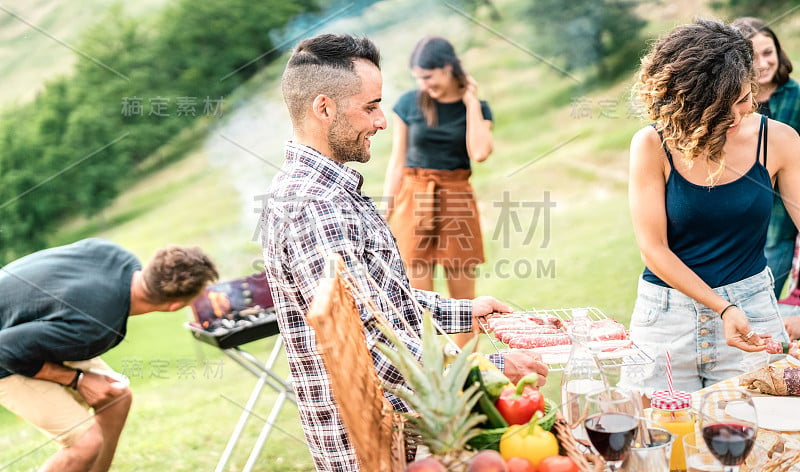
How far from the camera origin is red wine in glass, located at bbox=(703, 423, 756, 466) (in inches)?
58.3

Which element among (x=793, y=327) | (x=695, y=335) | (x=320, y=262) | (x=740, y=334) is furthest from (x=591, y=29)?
(x=320, y=262)

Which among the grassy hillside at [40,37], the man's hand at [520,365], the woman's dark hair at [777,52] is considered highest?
the grassy hillside at [40,37]

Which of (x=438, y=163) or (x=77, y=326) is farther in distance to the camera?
(x=438, y=163)

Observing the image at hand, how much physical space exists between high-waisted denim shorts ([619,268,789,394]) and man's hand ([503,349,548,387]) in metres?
0.54

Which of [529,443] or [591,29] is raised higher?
[591,29]

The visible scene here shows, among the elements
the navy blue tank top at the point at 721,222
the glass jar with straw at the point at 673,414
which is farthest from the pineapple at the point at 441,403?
the navy blue tank top at the point at 721,222

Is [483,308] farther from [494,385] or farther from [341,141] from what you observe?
[494,385]

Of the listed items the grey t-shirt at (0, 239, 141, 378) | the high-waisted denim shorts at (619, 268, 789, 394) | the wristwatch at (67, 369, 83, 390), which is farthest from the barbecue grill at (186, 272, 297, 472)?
the high-waisted denim shorts at (619, 268, 789, 394)

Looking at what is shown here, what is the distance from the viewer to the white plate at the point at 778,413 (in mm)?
1861

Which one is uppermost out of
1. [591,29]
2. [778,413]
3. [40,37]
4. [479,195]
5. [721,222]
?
[591,29]

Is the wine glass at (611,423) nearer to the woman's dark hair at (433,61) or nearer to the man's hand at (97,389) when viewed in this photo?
the man's hand at (97,389)

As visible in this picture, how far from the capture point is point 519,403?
1.61 m

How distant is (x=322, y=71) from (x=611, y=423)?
118 centimetres

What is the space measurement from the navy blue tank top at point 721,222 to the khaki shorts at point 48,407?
251 centimetres
